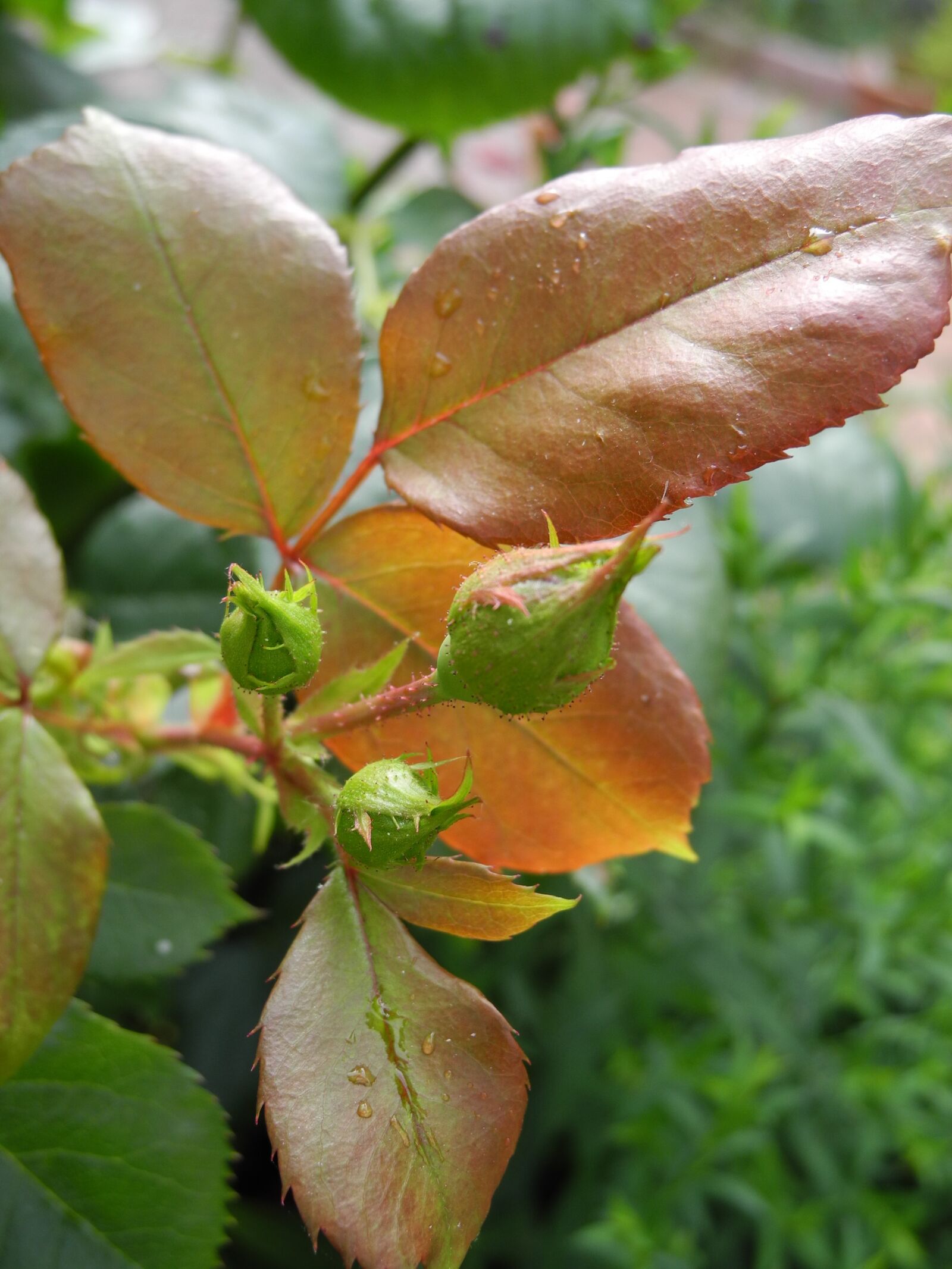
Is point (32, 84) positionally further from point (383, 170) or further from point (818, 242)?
point (818, 242)

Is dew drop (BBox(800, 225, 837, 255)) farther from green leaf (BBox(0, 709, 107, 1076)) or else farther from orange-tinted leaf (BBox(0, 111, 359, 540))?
green leaf (BBox(0, 709, 107, 1076))

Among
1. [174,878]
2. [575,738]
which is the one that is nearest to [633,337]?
[575,738]

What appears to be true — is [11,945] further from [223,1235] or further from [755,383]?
[755,383]

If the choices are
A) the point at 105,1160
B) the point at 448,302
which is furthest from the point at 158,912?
the point at 448,302

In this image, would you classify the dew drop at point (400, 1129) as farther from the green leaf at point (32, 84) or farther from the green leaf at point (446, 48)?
the green leaf at point (32, 84)

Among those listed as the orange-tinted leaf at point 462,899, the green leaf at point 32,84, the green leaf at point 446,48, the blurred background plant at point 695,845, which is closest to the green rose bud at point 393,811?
the orange-tinted leaf at point 462,899

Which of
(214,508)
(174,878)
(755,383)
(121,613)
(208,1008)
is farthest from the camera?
(208,1008)
